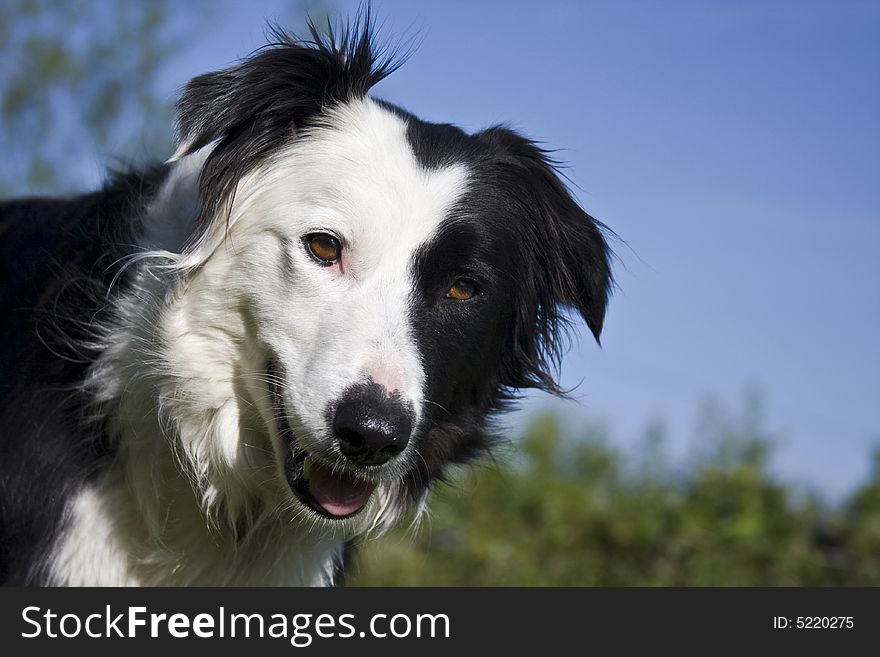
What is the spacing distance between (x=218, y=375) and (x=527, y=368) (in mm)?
1272

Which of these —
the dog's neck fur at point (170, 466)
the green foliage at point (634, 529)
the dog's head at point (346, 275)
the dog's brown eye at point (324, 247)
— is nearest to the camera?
the dog's head at point (346, 275)

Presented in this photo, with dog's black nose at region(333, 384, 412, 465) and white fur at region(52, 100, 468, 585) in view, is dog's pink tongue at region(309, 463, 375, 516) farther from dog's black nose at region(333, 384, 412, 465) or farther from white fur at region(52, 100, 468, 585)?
dog's black nose at region(333, 384, 412, 465)

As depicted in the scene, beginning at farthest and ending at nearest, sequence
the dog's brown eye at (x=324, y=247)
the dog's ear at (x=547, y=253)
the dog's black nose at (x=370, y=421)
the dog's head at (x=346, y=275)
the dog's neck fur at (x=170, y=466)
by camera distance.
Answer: the dog's ear at (x=547, y=253) → the dog's neck fur at (x=170, y=466) → the dog's brown eye at (x=324, y=247) → the dog's head at (x=346, y=275) → the dog's black nose at (x=370, y=421)

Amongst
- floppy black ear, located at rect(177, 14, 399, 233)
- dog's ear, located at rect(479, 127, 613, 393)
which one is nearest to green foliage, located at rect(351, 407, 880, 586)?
dog's ear, located at rect(479, 127, 613, 393)

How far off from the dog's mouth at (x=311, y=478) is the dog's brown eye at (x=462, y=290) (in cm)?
65

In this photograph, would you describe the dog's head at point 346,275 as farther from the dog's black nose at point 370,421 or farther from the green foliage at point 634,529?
the green foliage at point 634,529

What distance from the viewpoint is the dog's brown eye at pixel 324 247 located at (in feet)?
10.1

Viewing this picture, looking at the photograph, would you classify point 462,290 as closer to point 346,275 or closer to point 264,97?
point 346,275

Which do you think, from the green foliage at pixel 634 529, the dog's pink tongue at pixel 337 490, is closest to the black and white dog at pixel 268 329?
the dog's pink tongue at pixel 337 490

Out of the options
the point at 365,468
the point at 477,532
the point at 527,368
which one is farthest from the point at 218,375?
the point at 477,532

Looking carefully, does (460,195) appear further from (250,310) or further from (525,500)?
(525,500)

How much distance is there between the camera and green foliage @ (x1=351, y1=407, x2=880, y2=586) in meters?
6.79

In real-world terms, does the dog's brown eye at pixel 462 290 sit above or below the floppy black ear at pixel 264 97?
below

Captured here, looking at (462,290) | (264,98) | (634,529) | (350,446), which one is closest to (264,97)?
(264,98)
